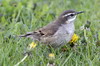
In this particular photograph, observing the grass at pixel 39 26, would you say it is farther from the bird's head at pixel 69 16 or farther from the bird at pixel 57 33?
the bird's head at pixel 69 16

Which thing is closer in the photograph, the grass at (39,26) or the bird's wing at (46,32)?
the grass at (39,26)

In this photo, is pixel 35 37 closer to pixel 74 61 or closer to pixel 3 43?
pixel 3 43

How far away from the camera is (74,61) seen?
264 inches

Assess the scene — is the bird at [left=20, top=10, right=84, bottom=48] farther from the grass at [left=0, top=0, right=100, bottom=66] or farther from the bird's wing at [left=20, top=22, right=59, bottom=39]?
the grass at [left=0, top=0, right=100, bottom=66]

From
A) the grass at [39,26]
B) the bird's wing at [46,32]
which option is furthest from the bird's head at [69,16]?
the grass at [39,26]

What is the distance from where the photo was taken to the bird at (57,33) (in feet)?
23.5

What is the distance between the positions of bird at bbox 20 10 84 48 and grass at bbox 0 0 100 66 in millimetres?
158

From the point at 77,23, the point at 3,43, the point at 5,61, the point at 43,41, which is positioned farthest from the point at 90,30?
the point at 5,61

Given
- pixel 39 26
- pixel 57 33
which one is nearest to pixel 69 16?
pixel 57 33

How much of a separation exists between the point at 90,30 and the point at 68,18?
37.8 inches

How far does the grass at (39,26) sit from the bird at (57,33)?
0.52 feet

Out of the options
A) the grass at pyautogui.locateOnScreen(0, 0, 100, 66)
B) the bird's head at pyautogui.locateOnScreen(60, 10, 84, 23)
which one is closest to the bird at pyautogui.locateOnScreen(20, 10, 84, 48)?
the bird's head at pyautogui.locateOnScreen(60, 10, 84, 23)

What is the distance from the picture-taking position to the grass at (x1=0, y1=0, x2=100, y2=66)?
6625mm

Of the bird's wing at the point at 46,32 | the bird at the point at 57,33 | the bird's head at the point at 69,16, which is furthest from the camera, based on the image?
the bird's head at the point at 69,16
